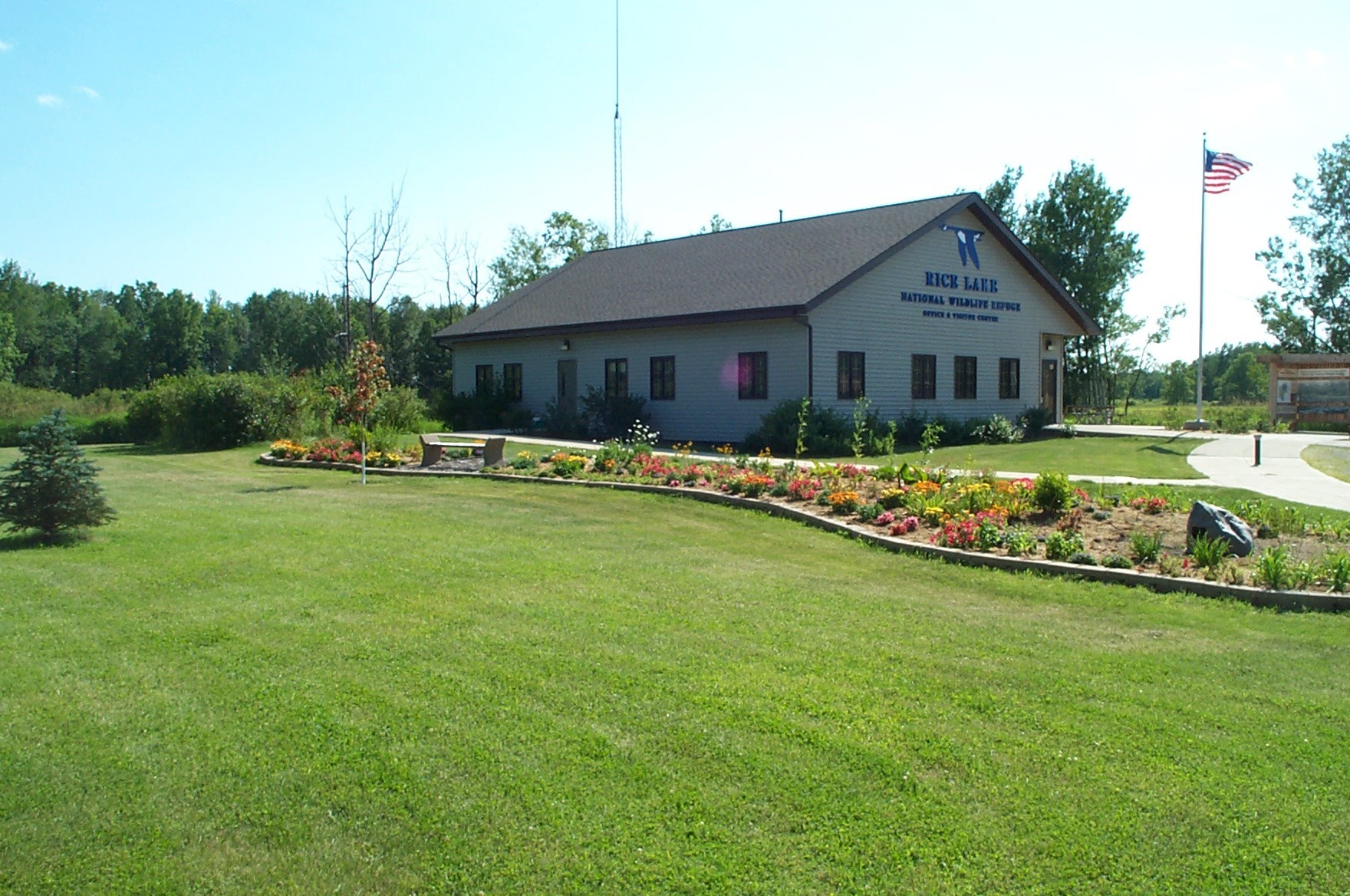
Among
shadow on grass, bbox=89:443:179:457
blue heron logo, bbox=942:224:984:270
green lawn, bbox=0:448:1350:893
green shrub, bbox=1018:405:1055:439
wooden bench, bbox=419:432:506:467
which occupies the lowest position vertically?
green lawn, bbox=0:448:1350:893

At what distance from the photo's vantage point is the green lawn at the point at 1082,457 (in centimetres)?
1688

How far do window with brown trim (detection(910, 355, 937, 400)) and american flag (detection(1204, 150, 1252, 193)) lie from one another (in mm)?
9049

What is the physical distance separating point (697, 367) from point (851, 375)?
3899 mm

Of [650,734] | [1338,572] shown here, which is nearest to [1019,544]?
[1338,572]

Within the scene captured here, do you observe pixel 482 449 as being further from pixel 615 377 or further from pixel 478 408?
pixel 478 408

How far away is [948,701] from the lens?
17.6ft

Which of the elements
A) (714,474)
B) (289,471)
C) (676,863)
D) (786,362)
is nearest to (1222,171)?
(786,362)

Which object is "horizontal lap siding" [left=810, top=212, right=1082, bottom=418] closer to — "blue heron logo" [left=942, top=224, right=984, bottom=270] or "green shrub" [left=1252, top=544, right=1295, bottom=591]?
"blue heron logo" [left=942, top=224, right=984, bottom=270]

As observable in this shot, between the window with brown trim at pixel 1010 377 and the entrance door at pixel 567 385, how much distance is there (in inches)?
486

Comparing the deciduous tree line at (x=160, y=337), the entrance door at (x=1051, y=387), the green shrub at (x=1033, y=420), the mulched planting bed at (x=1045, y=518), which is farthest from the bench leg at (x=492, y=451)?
the deciduous tree line at (x=160, y=337)

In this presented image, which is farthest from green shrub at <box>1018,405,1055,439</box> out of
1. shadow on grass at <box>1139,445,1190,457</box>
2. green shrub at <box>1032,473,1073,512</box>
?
green shrub at <box>1032,473,1073,512</box>

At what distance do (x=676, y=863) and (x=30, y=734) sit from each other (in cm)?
326

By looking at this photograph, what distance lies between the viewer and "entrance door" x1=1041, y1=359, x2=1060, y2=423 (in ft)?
104

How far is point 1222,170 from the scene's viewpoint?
27.4 m
